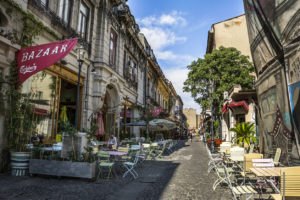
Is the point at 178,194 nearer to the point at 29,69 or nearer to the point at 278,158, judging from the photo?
the point at 278,158

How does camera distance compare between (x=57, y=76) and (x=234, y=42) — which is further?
(x=234, y=42)

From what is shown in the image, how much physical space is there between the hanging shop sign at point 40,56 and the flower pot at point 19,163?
2.28m

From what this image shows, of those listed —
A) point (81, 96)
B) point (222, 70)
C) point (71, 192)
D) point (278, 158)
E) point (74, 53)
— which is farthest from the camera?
point (222, 70)

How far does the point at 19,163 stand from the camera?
6.25 metres

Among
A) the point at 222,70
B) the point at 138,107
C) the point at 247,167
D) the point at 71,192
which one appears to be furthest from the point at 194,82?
the point at 71,192

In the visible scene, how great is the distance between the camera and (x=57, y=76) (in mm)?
9469

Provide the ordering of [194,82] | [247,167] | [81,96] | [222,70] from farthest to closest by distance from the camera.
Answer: [194,82] → [222,70] → [81,96] → [247,167]

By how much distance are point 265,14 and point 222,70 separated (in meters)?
13.9

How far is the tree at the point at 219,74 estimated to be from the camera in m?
20.0

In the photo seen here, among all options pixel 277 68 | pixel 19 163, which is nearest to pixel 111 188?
pixel 19 163

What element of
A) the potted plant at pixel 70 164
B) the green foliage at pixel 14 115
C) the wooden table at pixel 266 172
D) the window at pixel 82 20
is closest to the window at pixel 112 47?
the window at pixel 82 20

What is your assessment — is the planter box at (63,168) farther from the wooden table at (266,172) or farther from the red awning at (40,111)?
the wooden table at (266,172)

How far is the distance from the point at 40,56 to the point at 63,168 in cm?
347

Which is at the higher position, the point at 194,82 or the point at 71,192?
the point at 194,82
